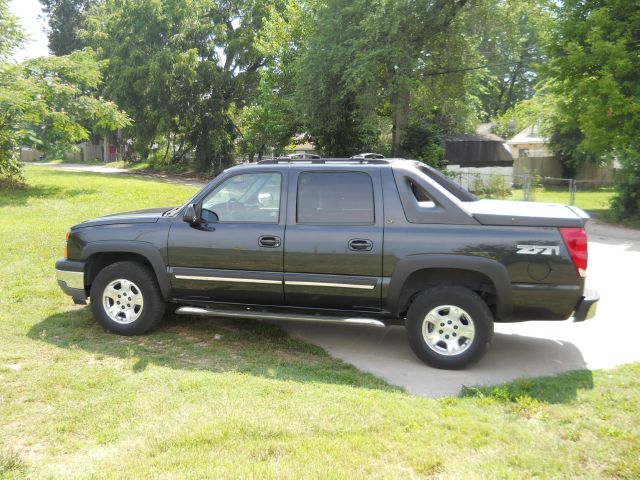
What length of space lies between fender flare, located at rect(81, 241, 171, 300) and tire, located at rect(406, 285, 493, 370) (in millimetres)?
2472

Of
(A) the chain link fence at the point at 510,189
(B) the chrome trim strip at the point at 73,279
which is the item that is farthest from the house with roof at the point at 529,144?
(B) the chrome trim strip at the point at 73,279

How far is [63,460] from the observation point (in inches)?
143

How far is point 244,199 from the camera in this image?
5.98 meters

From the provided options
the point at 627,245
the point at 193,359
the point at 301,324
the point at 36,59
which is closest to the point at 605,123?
the point at 627,245

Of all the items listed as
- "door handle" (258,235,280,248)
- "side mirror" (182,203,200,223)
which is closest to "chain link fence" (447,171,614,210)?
"door handle" (258,235,280,248)

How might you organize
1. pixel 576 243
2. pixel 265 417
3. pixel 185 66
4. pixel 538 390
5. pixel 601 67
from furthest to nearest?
pixel 185 66 < pixel 601 67 < pixel 576 243 < pixel 538 390 < pixel 265 417

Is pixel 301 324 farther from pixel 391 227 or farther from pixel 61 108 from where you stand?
pixel 61 108

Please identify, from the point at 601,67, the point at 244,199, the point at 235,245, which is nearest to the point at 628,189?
the point at 601,67

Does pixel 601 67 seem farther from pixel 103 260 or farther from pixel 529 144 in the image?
pixel 529 144

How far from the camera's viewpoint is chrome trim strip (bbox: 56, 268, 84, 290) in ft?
20.6

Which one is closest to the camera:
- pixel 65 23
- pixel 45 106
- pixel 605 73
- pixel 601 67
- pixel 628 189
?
pixel 605 73

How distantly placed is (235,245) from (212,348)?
1062 millimetres

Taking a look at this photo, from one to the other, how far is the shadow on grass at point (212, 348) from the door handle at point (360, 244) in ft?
3.57

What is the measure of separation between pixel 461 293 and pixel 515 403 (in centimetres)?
110
